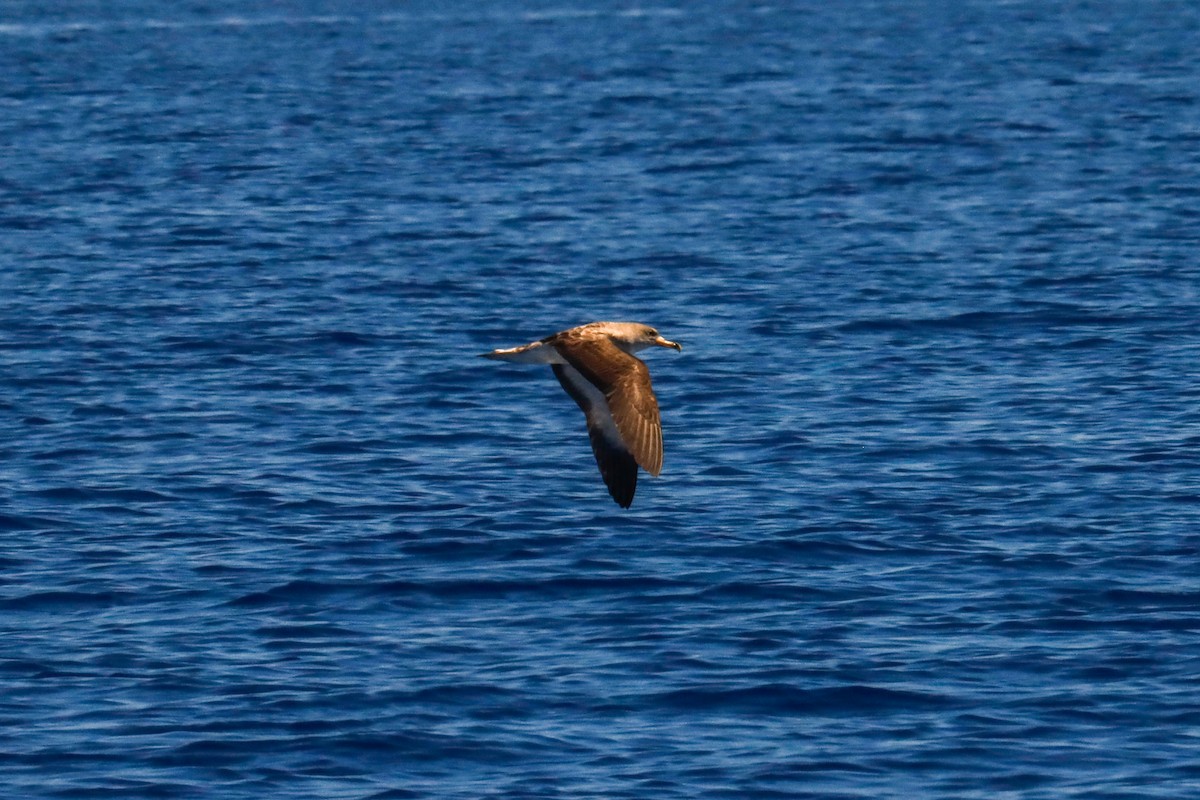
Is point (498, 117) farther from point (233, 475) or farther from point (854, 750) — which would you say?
point (854, 750)

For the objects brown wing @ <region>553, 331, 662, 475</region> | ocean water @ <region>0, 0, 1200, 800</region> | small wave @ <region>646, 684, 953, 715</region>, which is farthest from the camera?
brown wing @ <region>553, 331, 662, 475</region>

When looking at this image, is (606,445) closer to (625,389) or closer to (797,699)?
(625,389)

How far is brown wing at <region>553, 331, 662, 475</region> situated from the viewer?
14336mm

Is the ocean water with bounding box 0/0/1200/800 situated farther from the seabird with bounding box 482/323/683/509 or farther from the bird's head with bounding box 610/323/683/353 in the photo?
the bird's head with bounding box 610/323/683/353

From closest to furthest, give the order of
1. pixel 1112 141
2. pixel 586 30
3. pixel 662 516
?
pixel 662 516 → pixel 1112 141 → pixel 586 30

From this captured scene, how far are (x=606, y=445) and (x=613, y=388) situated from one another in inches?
43.1

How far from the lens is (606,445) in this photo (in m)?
15.7

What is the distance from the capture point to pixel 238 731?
527 inches

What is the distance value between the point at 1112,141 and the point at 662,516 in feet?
87.2

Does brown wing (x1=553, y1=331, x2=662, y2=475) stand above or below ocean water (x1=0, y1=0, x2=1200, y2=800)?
above

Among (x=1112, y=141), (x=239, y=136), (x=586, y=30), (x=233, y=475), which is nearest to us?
(x=233, y=475)

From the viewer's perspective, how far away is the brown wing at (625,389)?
14.3 meters

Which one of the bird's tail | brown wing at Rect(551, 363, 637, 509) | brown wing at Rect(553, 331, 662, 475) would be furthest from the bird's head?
the bird's tail

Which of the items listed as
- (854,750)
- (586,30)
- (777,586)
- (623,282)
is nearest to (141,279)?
(623,282)
